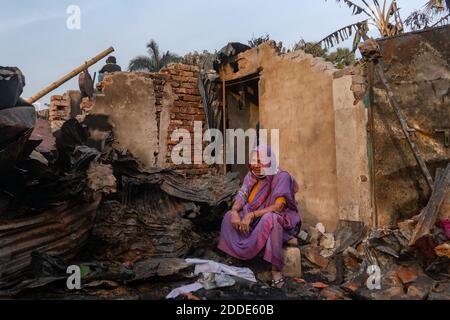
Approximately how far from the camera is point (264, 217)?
12.3 ft

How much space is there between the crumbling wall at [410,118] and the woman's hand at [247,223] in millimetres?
1709

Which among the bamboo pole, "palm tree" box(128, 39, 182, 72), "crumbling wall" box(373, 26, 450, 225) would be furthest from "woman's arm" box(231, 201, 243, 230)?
"palm tree" box(128, 39, 182, 72)

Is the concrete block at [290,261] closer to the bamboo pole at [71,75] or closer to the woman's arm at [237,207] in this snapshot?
the woman's arm at [237,207]

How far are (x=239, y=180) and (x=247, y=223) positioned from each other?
5.15ft

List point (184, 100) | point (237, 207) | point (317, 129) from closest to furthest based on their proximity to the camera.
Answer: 1. point (237, 207)
2. point (317, 129)
3. point (184, 100)

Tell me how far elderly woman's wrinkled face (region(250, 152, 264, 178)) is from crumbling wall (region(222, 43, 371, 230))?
4.62ft

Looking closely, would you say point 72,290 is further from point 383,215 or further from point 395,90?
point 395,90

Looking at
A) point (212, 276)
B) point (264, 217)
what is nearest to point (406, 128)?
point (264, 217)

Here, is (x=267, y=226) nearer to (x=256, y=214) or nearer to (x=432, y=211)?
(x=256, y=214)

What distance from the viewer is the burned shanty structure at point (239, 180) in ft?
10.6

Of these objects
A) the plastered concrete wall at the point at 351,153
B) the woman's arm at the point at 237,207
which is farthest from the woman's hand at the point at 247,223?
the plastered concrete wall at the point at 351,153

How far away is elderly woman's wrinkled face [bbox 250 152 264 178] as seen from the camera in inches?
161
